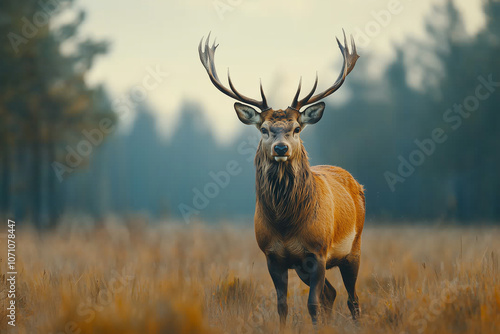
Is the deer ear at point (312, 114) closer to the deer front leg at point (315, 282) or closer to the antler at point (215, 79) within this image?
the antler at point (215, 79)

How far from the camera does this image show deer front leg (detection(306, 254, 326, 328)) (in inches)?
187

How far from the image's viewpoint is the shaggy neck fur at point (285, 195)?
5008mm

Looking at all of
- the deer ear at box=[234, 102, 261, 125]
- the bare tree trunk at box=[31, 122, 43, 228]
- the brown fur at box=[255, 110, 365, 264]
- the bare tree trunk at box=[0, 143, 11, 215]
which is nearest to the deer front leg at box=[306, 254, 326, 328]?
the brown fur at box=[255, 110, 365, 264]

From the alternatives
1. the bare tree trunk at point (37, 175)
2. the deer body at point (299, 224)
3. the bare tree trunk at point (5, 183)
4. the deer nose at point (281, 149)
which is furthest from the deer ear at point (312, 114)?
the bare tree trunk at point (5, 183)

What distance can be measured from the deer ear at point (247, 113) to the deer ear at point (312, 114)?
510 millimetres

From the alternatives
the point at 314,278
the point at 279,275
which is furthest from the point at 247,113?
the point at 314,278

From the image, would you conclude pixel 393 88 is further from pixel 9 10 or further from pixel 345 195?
pixel 345 195

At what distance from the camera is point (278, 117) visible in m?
5.32

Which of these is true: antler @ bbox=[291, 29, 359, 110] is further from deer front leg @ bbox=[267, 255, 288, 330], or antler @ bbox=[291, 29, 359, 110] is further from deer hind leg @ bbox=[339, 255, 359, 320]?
deer hind leg @ bbox=[339, 255, 359, 320]

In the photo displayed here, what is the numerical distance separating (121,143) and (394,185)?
1549 inches

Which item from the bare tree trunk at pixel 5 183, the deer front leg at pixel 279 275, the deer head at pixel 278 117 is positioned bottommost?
the bare tree trunk at pixel 5 183

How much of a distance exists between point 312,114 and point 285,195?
1096 millimetres

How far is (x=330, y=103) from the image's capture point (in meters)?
27.8

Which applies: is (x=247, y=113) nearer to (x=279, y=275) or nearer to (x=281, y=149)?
(x=281, y=149)
